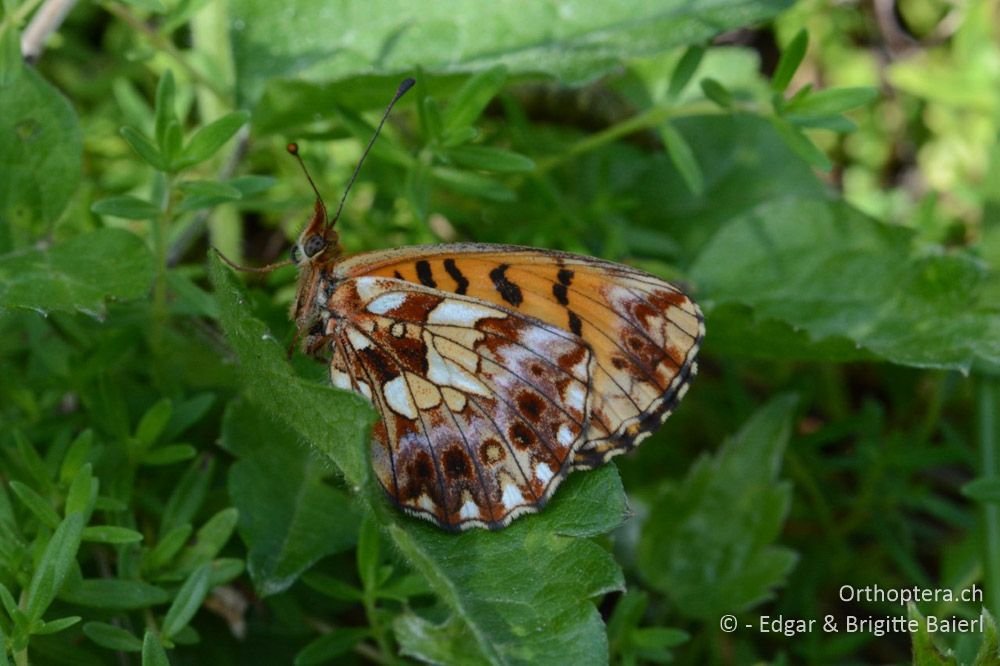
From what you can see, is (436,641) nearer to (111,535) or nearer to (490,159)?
(111,535)

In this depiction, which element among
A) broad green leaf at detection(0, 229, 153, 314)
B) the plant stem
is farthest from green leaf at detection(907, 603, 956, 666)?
broad green leaf at detection(0, 229, 153, 314)

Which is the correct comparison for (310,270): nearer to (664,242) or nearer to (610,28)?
(610,28)

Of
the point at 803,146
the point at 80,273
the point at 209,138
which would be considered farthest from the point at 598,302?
the point at 80,273

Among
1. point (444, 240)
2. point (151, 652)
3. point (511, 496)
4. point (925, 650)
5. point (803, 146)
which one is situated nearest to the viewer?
point (151, 652)

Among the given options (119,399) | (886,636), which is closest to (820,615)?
(886,636)

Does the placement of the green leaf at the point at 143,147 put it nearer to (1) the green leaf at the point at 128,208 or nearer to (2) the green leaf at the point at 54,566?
(1) the green leaf at the point at 128,208

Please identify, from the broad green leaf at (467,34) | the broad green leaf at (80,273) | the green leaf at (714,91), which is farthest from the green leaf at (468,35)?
the broad green leaf at (80,273)
